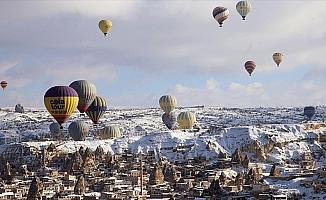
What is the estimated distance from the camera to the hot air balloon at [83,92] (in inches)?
2369

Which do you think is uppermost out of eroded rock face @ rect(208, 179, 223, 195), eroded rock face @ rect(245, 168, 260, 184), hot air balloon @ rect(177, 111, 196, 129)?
hot air balloon @ rect(177, 111, 196, 129)

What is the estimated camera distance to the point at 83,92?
6028cm

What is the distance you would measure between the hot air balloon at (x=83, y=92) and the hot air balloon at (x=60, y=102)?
8336 mm

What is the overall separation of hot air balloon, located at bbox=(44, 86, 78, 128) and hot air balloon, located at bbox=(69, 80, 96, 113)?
27.3 ft

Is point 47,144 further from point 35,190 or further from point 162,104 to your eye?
point 35,190

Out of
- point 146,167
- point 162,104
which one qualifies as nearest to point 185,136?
point 162,104

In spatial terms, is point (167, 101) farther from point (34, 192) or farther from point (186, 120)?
point (34, 192)

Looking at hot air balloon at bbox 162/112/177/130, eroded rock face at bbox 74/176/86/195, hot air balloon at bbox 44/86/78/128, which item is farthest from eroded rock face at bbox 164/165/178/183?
hot air balloon at bbox 162/112/177/130

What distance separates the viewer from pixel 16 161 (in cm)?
7656

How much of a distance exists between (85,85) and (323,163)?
32.9 meters

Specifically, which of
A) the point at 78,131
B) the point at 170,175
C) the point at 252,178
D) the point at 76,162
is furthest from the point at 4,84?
the point at 252,178

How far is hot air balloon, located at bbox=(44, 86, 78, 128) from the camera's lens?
50.9 meters

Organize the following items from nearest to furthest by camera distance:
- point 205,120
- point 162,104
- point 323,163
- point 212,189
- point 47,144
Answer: point 212,189 → point 323,163 → point 47,144 → point 162,104 → point 205,120

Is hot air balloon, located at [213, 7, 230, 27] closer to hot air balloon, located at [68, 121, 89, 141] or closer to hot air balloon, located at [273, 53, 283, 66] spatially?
hot air balloon, located at [273, 53, 283, 66]
